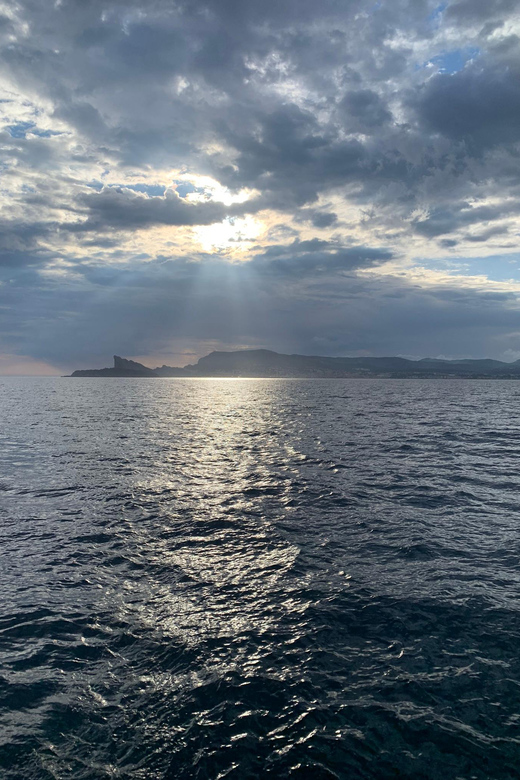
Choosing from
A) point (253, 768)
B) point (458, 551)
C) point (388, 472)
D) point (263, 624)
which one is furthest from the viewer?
point (388, 472)

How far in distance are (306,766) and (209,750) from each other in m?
1.78

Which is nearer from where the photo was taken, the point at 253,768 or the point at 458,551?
the point at 253,768

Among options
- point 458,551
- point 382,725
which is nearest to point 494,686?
point 382,725

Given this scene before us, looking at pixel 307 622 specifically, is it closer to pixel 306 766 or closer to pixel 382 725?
pixel 382 725

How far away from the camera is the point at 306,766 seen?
7520 mm

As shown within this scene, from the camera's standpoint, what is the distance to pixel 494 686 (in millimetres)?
9422

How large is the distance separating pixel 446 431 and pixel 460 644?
50735 millimetres

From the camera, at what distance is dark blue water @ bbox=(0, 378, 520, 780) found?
25.8 ft

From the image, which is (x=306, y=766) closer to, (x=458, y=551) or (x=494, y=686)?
(x=494, y=686)

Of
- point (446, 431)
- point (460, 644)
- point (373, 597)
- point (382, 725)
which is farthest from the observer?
point (446, 431)

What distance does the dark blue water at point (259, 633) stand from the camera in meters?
7.86

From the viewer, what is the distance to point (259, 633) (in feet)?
37.6

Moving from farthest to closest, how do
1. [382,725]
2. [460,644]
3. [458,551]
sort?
[458,551], [460,644], [382,725]

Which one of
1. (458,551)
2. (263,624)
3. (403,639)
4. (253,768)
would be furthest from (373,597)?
(253,768)
